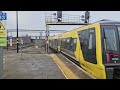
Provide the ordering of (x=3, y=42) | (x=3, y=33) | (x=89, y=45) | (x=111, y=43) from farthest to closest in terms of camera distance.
Answer: 1. (x=89, y=45)
2. (x=111, y=43)
3. (x=3, y=33)
4. (x=3, y=42)

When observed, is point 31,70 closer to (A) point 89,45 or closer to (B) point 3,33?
(A) point 89,45

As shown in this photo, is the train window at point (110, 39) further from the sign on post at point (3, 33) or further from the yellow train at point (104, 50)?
the sign on post at point (3, 33)

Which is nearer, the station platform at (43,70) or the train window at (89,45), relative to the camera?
the train window at (89,45)

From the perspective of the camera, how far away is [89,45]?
39.5 ft

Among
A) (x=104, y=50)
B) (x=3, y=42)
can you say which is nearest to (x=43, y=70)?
(x=104, y=50)

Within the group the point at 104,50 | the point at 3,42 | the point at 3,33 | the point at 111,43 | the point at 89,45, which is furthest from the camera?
the point at 89,45

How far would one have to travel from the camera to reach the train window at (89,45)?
11238mm

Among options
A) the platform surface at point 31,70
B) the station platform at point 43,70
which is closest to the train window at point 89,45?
the station platform at point 43,70

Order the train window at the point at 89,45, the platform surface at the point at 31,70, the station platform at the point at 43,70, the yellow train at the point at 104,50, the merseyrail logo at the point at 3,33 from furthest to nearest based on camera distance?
the platform surface at the point at 31,70 → the station platform at the point at 43,70 → the train window at the point at 89,45 → the yellow train at the point at 104,50 → the merseyrail logo at the point at 3,33

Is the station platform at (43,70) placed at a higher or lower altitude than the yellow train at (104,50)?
lower

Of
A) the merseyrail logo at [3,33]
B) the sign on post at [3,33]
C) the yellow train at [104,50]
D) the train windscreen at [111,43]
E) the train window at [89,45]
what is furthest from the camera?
the train window at [89,45]

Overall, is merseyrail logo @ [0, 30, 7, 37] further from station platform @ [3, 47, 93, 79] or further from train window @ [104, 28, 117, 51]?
train window @ [104, 28, 117, 51]
